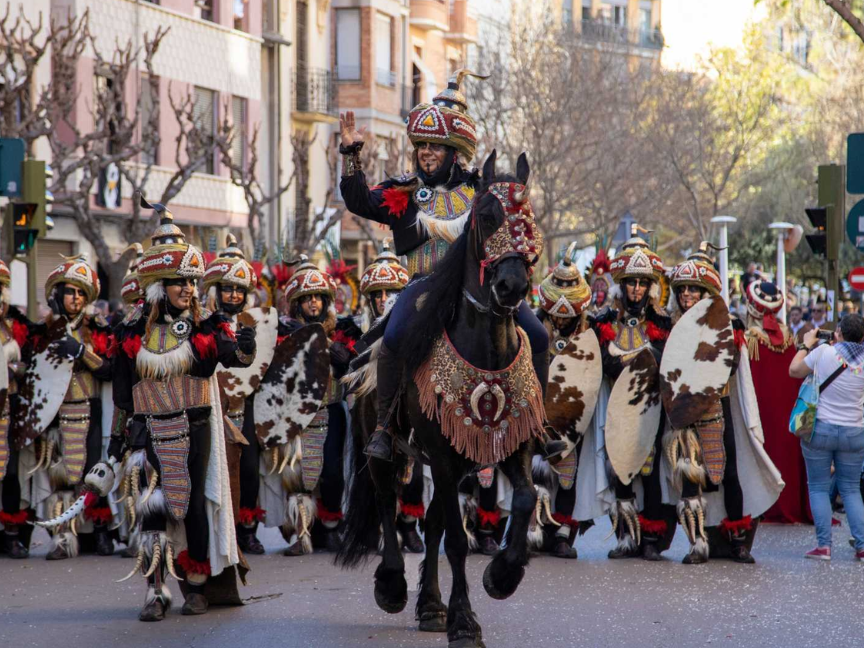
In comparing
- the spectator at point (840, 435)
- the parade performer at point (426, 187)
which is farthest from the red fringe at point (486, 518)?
the parade performer at point (426, 187)

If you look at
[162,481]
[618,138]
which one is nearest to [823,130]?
[618,138]

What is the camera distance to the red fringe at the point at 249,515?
1211 cm

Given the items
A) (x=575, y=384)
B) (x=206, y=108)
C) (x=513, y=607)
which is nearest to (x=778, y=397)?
(x=575, y=384)

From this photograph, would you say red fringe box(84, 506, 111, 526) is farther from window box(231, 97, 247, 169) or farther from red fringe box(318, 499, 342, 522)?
window box(231, 97, 247, 169)

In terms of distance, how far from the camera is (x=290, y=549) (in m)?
12.1

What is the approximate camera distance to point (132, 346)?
30.4 ft

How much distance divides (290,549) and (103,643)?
12.5 ft

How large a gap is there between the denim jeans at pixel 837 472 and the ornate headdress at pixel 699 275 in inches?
47.8

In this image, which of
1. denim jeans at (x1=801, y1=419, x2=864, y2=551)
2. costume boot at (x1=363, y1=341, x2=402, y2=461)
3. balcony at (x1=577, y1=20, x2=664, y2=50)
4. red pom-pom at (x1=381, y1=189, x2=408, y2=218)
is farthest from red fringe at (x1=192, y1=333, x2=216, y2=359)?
balcony at (x1=577, y1=20, x2=664, y2=50)

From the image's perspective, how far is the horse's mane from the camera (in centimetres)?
820

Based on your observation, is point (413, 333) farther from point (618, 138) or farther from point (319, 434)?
point (618, 138)

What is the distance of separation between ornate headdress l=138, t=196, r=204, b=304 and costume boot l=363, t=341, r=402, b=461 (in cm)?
120

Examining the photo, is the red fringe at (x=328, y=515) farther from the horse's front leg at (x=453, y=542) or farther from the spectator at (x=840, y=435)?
the horse's front leg at (x=453, y=542)

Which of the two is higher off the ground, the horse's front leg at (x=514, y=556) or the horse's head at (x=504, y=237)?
the horse's head at (x=504, y=237)
